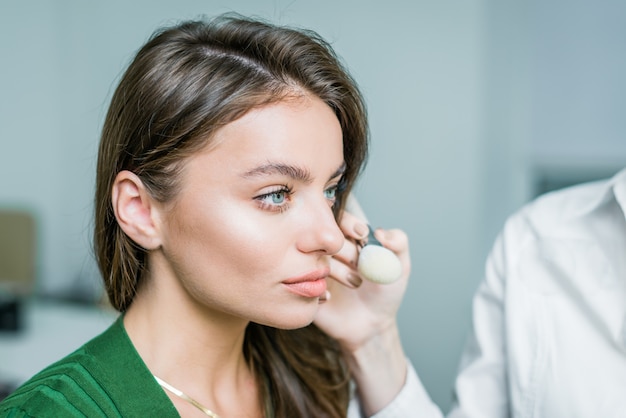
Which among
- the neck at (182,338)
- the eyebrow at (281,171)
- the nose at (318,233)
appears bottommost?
the neck at (182,338)

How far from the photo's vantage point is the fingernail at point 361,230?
3.40 feet

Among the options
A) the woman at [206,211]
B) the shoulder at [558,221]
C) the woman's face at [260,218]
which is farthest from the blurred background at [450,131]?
the woman's face at [260,218]

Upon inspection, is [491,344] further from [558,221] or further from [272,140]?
[272,140]

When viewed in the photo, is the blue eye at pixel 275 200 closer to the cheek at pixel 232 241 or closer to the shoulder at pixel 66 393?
the cheek at pixel 232 241

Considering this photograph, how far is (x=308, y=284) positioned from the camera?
0.88 m

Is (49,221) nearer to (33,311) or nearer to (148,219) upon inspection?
(33,311)

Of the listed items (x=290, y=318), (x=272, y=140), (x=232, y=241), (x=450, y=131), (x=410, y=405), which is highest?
(x=272, y=140)

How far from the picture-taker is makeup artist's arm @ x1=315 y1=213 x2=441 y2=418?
3.53ft

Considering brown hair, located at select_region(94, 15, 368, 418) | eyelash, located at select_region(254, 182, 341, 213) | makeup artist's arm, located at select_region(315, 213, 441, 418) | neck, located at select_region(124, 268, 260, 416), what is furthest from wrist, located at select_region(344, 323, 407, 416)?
eyelash, located at select_region(254, 182, 341, 213)

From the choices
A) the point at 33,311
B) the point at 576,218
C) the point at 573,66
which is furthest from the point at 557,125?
the point at 33,311

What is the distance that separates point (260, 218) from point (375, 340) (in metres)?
0.35

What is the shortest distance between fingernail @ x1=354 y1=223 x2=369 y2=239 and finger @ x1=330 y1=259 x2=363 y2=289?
0.17 ft

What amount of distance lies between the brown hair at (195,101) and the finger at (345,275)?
0.08 m

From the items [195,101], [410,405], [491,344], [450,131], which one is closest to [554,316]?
[491,344]
